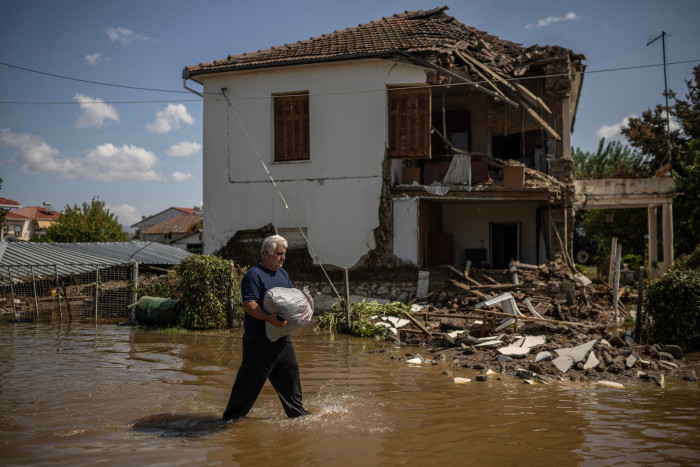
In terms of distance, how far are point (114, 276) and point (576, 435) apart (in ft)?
50.1

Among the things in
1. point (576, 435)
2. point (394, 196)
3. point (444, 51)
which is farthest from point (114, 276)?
point (576, 435)

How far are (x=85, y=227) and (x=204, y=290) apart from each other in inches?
1346

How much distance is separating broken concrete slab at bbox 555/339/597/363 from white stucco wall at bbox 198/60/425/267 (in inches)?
342

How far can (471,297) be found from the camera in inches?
590

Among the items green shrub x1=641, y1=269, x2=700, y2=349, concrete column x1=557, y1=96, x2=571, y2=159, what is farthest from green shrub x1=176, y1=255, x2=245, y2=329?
concrete column x1=557, y1=96, x2=571, y2=159

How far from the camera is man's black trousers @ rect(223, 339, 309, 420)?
512 centimetres

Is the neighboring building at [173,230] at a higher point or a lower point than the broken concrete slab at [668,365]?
higher

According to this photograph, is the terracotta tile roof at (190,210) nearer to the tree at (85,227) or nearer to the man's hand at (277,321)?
the tree at (85,227)

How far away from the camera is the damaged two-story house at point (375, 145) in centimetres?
1678

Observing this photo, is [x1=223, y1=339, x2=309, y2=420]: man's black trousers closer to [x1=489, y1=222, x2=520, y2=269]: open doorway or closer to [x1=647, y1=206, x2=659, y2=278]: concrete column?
[x1=489, y1=222, x2=520, y2=269]: open doorway

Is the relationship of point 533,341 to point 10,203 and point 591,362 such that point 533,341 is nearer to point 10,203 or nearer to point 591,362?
point 591,362

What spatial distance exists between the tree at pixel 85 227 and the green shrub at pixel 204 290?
32969 mm

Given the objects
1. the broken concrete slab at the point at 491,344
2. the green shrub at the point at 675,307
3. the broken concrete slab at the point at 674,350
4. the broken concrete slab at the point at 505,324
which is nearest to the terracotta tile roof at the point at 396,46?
the broken concrete slab at the point at 505,324

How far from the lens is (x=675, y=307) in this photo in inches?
395
